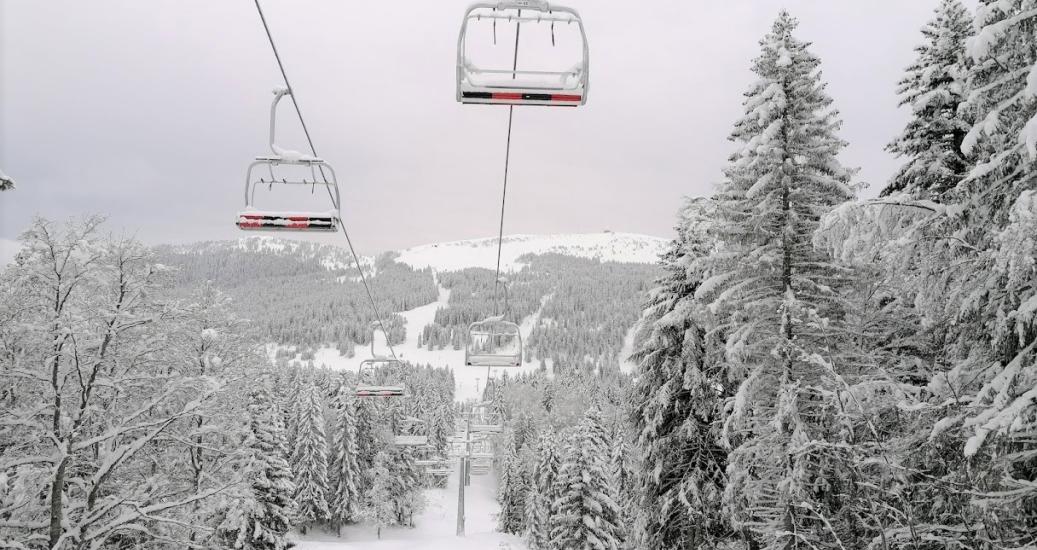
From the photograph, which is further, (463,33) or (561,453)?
(561,453)

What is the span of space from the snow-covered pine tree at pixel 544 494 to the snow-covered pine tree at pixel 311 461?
635 inches

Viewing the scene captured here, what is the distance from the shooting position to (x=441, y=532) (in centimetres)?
5369

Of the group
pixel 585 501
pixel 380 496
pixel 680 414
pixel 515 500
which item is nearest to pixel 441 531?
pixel 515 500

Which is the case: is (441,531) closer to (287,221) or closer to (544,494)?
(544,494)

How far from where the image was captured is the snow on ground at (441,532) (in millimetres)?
36062

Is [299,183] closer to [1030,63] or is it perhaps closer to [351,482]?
[1030,63]

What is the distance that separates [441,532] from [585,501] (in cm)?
3168

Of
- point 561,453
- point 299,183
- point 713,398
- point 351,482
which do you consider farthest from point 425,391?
point 299,183

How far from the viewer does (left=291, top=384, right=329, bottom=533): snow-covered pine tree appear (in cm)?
4672

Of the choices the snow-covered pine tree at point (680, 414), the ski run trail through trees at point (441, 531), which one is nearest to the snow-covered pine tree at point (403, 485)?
the ski run trail through trees at point (441, 531)

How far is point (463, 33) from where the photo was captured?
429 centimetres

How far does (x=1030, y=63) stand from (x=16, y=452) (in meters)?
16.1

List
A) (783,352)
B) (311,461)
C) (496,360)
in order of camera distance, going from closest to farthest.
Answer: (783,352) < (496,360) < (311,461)

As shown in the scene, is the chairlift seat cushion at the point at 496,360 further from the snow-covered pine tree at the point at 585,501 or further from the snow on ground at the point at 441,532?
Answer: the snow on ground at the point at 441,532
